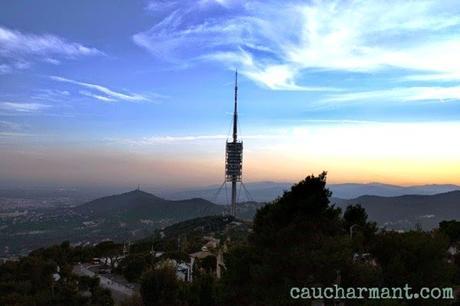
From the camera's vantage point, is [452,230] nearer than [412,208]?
Yes

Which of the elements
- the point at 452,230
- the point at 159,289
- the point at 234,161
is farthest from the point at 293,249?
the point at 234,161

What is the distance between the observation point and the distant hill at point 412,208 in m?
111

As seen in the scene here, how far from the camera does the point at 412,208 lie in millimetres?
123875

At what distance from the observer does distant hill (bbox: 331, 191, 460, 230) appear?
11112cm

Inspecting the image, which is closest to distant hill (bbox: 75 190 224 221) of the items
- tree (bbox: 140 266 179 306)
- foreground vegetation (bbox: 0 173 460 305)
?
tree (bbox: 140 266 179 306)

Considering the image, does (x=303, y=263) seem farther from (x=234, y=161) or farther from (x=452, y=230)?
(x=234, y=161)

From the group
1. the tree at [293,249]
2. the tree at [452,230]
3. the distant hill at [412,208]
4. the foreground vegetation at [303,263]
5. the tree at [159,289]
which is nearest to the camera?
the tree at [293,249]

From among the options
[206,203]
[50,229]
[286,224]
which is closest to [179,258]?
[286,224]

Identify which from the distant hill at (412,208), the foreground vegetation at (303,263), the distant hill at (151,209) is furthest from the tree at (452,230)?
the distant hill at (151,209)

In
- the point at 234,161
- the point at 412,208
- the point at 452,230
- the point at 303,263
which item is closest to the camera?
the point at 303,263

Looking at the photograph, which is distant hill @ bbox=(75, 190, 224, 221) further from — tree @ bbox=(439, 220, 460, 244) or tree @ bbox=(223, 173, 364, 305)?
tree @ bbox=(223, 173, 364, 305)

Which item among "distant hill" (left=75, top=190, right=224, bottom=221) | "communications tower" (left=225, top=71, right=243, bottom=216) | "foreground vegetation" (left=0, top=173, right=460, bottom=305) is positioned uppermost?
"communications tower" (left=225, top=71, right=243, bottom=216)

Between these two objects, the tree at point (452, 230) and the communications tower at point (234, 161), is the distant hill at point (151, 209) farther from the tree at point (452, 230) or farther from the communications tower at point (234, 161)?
the tree at point (452, 230)

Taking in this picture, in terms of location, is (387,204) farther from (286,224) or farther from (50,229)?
(286,224)
